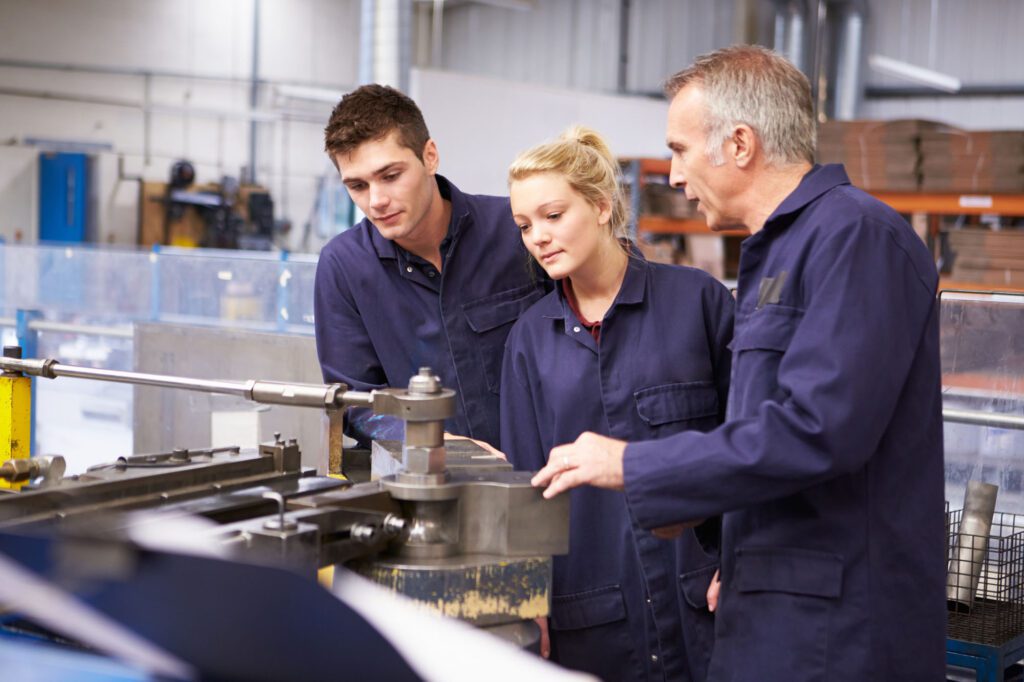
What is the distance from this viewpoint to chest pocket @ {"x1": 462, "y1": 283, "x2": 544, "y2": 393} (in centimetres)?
188

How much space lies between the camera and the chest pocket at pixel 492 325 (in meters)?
1.88

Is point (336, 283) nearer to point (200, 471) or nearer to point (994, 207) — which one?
point (200, 471)

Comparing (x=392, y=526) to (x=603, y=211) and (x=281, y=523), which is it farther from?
(x=603, y=211)

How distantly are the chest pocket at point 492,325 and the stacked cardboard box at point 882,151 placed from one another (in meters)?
4.07

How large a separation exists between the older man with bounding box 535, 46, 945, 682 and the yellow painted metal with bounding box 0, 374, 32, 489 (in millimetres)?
968

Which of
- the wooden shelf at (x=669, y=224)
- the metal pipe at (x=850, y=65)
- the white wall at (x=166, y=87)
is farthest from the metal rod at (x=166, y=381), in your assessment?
the metal pipe at (x=850, y=65)

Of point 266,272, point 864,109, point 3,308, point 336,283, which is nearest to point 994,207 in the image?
point 266,272

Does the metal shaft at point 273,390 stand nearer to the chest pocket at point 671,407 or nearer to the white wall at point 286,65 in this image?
the chest pocket at point 671,407

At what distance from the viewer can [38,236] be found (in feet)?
33.7

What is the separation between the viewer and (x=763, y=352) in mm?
1293

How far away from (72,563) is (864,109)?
1156cm

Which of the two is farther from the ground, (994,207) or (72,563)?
(994,207)

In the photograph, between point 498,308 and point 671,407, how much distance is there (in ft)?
1.45

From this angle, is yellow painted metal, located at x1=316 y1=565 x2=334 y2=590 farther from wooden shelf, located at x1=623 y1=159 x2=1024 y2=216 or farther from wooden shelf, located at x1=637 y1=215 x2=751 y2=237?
wooden shelf, located at x1=637 y1=215 x2=751 y2=237
